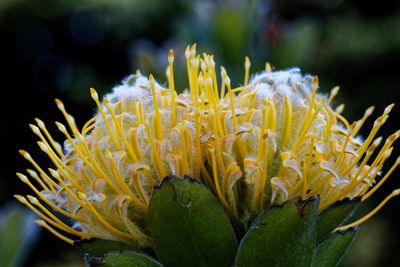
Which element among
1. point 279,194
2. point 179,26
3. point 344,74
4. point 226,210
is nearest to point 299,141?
point 279,194

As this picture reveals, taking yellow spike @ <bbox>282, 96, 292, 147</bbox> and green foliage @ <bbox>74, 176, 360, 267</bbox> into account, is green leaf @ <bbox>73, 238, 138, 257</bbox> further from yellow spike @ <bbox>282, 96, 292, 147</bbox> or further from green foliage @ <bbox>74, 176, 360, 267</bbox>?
yellow spike @ <bbox>282, 96, 292, 147</bbox>

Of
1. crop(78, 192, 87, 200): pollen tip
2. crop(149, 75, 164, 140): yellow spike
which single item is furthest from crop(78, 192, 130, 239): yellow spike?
crop(149, 75, 164, 140): yellow spike

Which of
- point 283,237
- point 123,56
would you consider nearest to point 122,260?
point 283,237

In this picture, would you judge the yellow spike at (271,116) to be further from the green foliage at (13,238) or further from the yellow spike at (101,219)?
the green foliage at (13,238)

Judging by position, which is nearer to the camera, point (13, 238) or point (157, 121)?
point (157, 121)

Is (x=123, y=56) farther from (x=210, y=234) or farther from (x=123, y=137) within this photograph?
(x=210, y=234)
